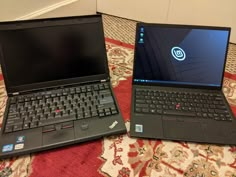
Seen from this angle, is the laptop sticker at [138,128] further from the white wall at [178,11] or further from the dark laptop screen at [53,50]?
the white wall at [178,11]

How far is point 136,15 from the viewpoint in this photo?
5.32 ft

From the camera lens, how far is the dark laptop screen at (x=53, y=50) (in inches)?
25.2

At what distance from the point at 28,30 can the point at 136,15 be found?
3.67 feet

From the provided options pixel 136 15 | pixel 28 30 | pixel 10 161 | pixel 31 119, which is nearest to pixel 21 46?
pixel 28 30

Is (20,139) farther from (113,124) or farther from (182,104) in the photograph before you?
(182,104)

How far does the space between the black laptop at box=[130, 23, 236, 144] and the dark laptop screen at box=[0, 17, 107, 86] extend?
14 cm

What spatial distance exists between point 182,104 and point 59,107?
0.37 metres

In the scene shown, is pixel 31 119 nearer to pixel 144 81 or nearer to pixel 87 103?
pixel 87 103

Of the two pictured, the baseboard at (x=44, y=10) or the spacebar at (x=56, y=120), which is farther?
the baseboard at (x=44, y=10)

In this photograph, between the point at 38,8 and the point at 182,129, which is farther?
the point at 38,8

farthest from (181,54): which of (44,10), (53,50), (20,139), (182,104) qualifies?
(44,10)

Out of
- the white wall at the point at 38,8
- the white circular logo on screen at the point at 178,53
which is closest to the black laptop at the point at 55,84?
the white circular logo on screen at the point at 178,53

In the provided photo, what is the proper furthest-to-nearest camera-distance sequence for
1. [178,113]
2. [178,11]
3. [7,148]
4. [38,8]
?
1. [178,11]
2. [38,8]
3. [178,113]
4. [7,148]

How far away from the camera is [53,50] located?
67 cm
